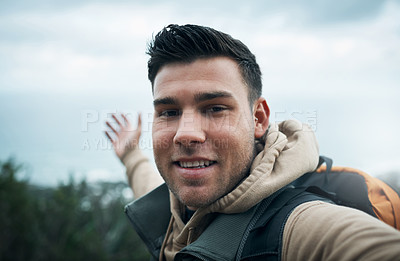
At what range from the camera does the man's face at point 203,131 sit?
194 centimetres

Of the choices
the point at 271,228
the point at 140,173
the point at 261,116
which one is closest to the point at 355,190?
the point at 271,228

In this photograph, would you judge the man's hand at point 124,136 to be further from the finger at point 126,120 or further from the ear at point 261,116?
the ear at point 261,116

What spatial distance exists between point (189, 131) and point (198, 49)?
2.15 feet

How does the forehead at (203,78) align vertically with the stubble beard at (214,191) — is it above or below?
above

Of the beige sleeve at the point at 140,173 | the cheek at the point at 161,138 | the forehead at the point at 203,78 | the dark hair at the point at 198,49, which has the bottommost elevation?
the beige sleeve at the point at 140,173

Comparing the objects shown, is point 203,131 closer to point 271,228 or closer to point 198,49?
point 198,49

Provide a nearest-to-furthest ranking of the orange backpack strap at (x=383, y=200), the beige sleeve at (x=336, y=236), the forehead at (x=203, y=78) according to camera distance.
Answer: the beige sleeve at (x=336, y=236) < the orange backpack strap at (x=383, y=200) < the forehead at (x=203, y=78)

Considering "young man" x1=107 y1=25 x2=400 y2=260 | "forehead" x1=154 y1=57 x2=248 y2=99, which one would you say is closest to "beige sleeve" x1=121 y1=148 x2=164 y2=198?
"young man" x1=107 y1=25 x2=400 y2=260

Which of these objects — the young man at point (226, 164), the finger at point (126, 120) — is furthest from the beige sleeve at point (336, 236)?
the finger at point (126, 120)

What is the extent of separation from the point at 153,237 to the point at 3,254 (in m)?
8.25

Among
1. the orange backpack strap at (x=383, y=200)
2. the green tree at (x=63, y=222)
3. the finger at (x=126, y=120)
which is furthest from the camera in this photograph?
the green tree at (x=63, y=222)

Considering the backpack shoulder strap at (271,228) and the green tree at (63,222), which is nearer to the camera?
the backpack shoulder strap at (271,228)

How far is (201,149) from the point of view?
76.1 inches

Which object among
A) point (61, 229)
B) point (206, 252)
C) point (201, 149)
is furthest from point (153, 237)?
point (61, 229)
